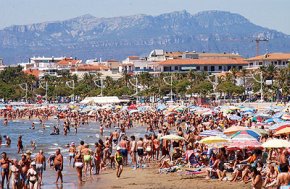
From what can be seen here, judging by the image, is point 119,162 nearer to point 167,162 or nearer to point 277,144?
point 167,162

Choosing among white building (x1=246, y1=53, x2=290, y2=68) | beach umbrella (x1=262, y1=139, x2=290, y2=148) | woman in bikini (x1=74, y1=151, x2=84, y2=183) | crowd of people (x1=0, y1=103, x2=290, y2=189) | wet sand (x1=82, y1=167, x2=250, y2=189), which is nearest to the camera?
crowd of people (x1=0, y1=103, x2=290, y2=189)

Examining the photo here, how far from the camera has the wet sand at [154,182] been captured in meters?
18.1

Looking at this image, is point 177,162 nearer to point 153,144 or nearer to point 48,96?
point 153,144

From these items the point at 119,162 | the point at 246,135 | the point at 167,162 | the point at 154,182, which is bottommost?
the point at 154,182

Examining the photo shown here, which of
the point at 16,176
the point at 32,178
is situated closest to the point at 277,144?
the point at 32,178

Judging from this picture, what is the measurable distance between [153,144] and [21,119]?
5048cm

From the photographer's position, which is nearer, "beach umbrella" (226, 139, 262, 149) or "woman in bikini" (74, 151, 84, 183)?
"woman in bikini" (74, 151, 84, 183)

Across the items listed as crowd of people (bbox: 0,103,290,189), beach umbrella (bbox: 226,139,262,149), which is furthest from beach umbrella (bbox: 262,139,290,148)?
beach umbrella (bbox: 226,139,262,149)

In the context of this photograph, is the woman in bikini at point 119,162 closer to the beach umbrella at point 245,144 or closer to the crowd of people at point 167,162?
the crowd of people at point 167,162

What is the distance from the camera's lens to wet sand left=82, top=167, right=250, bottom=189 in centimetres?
1811

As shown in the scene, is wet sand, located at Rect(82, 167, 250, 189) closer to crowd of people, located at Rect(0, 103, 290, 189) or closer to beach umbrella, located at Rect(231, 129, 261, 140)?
crowd of people, located at Rect(0, 103, 290, 189)

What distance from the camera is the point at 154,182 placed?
19.4m

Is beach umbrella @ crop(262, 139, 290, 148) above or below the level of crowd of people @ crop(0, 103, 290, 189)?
above

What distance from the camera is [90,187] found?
19172 mm
